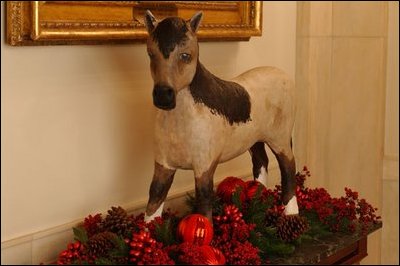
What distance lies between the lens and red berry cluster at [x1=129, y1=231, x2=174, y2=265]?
3.51ft

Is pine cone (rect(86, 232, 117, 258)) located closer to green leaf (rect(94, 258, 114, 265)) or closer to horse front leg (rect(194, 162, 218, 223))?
green leaf (rect(94, 258, 114, 265))

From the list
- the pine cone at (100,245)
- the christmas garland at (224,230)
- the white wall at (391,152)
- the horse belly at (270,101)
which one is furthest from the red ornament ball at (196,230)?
the white wall at (391,152)

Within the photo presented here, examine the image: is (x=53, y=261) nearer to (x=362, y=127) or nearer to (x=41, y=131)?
(x=41, y=131)

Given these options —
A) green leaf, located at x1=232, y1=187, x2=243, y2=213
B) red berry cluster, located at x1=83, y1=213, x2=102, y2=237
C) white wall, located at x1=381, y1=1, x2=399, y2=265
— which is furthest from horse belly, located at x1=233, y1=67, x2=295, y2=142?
white wall, located at x1=381, y1=1, x2=399, y2=265

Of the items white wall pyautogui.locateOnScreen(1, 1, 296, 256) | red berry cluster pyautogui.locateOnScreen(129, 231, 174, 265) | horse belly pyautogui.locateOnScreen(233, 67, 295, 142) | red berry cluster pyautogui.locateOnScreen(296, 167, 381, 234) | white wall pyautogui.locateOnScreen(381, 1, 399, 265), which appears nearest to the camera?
red berry cluster pyautogui.locateOnScreen(129, 231, 174, 265)

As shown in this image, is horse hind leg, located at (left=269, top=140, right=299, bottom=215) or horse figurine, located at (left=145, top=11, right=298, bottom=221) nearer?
horse figurine, located at (left=145, top=11, right=298, bottom=221)

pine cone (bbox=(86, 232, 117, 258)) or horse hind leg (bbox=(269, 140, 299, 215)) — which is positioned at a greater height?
horse hind leg (bbox=(269, 140, 299, 215))

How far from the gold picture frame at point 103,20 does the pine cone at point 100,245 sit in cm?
33

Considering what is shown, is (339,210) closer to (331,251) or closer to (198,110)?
(331,251)

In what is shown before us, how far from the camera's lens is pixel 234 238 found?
118cm

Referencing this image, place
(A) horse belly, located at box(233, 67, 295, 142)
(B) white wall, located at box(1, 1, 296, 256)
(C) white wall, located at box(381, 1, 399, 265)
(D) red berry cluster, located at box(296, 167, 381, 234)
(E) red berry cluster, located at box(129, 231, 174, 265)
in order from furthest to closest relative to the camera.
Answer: (C) white wall, located at box(381, 1, 399, 265) → (D) red berry cluster, located at box(296, 167, 381, 234) → (A) horse belly, located at box(233, 67, 295, 142) → (B) white wall, located at box(1, 1, 296, 256) → (E) red berry cluster, located at box(129, 231, 174, 265)

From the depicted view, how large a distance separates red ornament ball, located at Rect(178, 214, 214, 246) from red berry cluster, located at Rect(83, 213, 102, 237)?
152 mm

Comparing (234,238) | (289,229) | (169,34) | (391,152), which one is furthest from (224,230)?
(391,152)

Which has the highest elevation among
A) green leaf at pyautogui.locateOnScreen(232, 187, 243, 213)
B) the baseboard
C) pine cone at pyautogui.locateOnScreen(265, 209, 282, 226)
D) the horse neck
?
the horse neck
